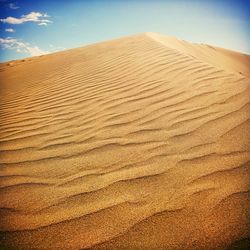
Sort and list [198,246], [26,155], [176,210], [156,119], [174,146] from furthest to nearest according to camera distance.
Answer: [156,119] < [26,155] < [174,146] < [176,210] < [198,246]

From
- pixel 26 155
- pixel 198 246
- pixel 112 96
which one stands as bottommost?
pixel 198 246

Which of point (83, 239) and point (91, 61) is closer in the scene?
point (83, 239)

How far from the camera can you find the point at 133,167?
1.98 m

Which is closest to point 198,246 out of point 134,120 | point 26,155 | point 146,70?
point 134,120

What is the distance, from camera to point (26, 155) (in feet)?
7.76

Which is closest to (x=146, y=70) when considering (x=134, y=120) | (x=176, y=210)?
(x=134, y=120)

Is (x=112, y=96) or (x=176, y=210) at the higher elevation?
(x=112, y=96)

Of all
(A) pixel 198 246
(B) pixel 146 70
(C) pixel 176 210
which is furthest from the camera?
(B) pixel 146 70

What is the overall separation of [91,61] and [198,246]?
5.15m

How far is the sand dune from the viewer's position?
1489mm

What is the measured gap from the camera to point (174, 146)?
7.13 feet

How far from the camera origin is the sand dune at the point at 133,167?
1489 millimetres

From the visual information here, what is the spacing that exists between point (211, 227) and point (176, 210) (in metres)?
0.23

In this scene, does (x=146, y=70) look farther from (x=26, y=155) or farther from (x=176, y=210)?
(x=176, y=210)
